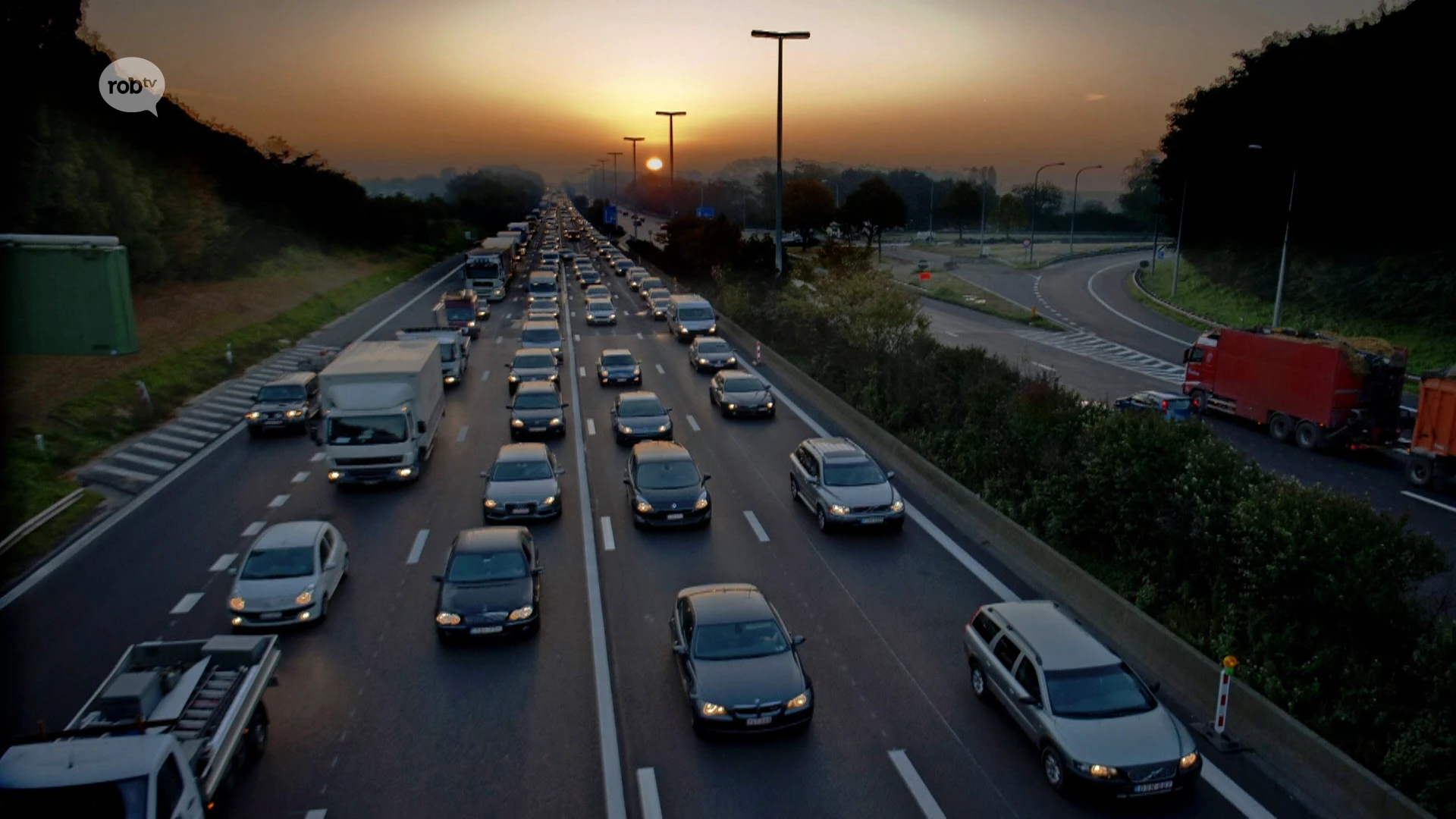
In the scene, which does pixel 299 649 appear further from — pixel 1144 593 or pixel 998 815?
pixel 1144 593

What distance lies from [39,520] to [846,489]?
654 inches

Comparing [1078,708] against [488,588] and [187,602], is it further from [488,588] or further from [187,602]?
[187,602]

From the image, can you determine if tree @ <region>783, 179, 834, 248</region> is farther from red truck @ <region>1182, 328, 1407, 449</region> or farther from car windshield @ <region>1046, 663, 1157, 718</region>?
car windshield @ <region>1046, 663, 1157, 718</region>

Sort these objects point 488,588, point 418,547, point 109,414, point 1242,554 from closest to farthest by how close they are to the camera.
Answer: point 1242,554, point 488,588, point 418,547, point 109,414

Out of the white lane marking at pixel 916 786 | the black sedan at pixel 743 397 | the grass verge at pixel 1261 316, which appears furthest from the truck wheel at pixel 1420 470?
the grass verge at pixel 1261 316

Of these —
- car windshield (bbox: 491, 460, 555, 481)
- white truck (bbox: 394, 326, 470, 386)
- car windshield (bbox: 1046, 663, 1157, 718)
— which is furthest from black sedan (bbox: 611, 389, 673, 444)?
car windshield (bbox: 1046, 663, 1157, 718)

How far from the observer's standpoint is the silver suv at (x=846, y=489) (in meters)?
18.7

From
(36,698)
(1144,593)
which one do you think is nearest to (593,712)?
(36,698)

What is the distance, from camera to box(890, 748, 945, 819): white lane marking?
10.0 metres

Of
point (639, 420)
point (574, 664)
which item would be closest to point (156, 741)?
point (574, 664)

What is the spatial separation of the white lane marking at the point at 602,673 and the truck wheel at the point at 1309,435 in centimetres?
1960

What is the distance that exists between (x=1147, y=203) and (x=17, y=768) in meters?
163

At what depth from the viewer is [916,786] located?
34.5 feet

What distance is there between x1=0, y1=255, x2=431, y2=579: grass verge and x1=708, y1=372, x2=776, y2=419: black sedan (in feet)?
56.5
